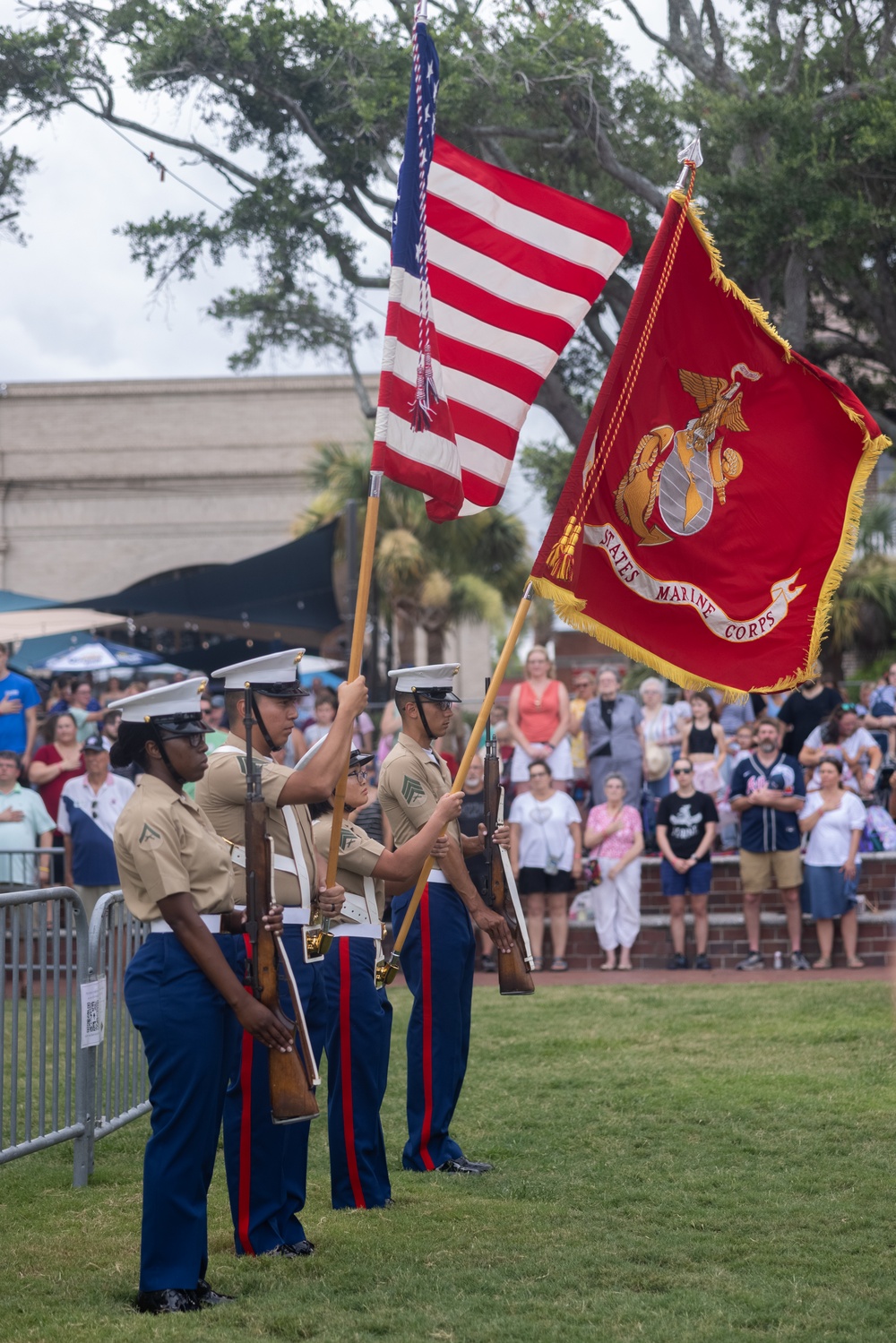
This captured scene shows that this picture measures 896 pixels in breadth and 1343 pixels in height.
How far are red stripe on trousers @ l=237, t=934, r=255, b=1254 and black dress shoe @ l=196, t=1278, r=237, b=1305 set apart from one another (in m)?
0.52

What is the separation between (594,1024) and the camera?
10.8m

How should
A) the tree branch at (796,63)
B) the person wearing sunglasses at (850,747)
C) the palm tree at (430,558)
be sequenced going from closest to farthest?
1. the person wearing sunglasses at (850,747)
2. the tree branch at (796,63)
3. the palm tree at (430,558)

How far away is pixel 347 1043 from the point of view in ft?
20.5

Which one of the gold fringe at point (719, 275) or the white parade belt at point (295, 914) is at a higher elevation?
the gold fringe at point (719, 275)

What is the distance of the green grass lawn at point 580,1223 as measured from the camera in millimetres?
4863

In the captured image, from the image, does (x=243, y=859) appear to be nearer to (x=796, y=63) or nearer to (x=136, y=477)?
(x=796, y=63)

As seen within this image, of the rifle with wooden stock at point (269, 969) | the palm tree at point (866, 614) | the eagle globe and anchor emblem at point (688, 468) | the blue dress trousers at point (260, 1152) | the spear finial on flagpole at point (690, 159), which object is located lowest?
the blue dress trousers at point (260, 1152)

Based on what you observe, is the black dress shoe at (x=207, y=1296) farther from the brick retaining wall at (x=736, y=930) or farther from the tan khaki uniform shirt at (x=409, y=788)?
the brick retaining wall at (x=736, y=930)

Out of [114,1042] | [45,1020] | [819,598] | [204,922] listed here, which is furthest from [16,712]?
[204,922]

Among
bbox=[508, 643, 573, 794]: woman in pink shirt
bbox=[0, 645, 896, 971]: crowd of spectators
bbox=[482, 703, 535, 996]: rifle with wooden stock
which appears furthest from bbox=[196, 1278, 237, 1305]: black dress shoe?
bbox=[508, 643, 573, 794]: woman in pink shirt

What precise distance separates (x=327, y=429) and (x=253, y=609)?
39.8ft

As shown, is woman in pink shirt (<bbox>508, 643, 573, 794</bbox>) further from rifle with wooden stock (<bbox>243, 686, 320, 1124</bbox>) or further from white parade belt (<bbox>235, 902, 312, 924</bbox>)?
rifle with wooden stock (<bbox>243, 686, 320, 1124</bbox>)

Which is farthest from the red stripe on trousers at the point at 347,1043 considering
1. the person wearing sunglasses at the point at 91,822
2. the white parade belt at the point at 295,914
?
the person wearing sunglasses at the point at 91,822

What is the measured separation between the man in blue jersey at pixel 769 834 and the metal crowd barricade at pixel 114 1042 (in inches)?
266
